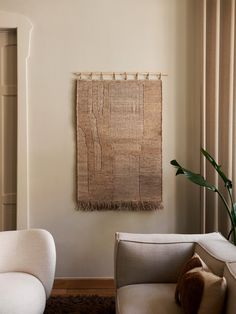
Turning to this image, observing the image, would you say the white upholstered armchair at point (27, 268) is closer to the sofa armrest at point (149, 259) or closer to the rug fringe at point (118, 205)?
the sofa armrest at point (149, 259)

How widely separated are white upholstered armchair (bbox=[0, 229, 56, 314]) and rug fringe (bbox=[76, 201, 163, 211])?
62 cm

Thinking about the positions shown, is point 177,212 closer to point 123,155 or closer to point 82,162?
point 123,155

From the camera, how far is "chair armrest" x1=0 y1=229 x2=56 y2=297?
1882 millimetres

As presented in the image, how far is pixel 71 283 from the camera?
2.60 meters

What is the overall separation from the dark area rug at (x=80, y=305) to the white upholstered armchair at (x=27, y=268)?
14.6 inches

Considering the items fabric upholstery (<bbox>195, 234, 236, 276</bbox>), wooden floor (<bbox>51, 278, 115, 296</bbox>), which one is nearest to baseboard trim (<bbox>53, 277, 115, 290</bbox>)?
wooden floor (<bbox>51, 278, 115, 296</bbox>)

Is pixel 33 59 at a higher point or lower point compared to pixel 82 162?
higher

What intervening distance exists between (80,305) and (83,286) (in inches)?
14.1

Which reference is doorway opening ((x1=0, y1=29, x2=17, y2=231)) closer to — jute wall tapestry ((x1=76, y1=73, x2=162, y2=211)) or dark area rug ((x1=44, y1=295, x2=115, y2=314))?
jute wall tapestry ((x1=76, y1=73, x2=162, y2=211))

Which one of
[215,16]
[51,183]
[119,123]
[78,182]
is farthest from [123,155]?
[215,16]

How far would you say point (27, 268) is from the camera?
190 centimetres

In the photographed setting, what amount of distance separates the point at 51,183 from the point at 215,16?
1997 mm

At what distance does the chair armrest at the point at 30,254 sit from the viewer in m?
1.88

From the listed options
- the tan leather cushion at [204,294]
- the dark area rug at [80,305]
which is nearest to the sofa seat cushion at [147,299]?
the tan leather cushion at [204,294]
